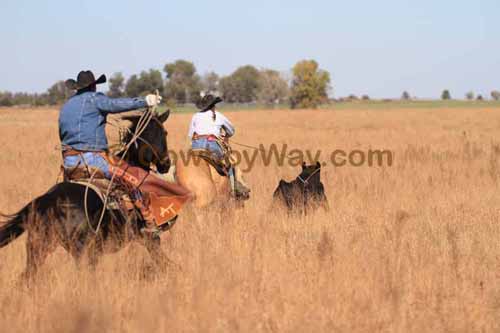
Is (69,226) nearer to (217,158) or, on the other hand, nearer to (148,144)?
(148,144)

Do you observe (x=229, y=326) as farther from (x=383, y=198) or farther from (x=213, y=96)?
(x=383, y=198)

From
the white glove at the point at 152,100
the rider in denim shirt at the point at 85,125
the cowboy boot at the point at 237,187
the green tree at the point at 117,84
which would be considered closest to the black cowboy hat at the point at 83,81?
the rider in denim shirt at the point at 85,125

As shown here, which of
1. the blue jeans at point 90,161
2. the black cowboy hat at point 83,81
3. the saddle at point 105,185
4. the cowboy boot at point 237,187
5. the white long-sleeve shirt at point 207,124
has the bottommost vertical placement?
the cowboy boot at point 237,187

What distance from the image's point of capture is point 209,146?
10922mm

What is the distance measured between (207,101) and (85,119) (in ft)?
13.3

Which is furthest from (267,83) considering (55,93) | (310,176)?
(310,176)

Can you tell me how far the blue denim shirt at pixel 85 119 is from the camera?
Result: 7.26 metres

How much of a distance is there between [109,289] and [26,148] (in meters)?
18.4

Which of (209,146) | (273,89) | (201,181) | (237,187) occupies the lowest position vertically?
(237,187)

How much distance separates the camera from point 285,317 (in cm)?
579

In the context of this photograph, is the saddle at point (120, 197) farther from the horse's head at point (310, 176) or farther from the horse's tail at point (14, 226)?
the horse's head at point (310, 176)

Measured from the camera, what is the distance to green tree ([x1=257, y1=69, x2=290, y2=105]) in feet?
493

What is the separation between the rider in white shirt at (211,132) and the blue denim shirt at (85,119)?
3676mm

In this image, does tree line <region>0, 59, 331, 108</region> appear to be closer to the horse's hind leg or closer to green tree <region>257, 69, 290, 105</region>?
green tree <region>257, 69, 290, 105</region>
